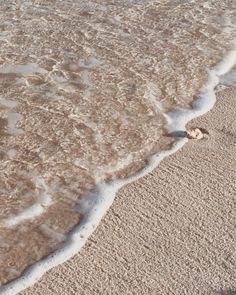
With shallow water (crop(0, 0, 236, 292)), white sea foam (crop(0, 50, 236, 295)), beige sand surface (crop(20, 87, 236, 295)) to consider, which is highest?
beige sand surface (crop(20, 87, 236, 295))

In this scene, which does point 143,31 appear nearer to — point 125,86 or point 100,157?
point 125,86

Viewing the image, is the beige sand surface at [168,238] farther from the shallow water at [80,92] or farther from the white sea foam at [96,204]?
the shallow water at [80,92]

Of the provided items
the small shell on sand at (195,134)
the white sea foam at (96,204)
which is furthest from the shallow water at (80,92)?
the small shell on sand at (195,134)

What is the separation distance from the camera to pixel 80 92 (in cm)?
461

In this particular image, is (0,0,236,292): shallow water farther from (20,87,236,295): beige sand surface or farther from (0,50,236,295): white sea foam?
(20,87,236,295): beige sand surface

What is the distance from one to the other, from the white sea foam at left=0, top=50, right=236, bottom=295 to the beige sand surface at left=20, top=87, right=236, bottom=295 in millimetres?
49

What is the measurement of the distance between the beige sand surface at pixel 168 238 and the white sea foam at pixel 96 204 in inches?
1.9

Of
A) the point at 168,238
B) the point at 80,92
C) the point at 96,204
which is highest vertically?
the point at 168,238

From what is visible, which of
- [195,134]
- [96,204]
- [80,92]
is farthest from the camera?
[80,92]

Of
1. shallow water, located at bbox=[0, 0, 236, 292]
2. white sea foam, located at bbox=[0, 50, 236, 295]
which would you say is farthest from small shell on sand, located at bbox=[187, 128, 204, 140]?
shallow water, located at bbox=[0, 0, 236, 292]

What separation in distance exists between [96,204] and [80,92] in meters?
1.49

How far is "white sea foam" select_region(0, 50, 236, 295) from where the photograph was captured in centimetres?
280

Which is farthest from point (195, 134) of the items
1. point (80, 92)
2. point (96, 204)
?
point (80, 92)

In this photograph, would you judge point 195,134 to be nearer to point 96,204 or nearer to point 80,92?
point 96,204
